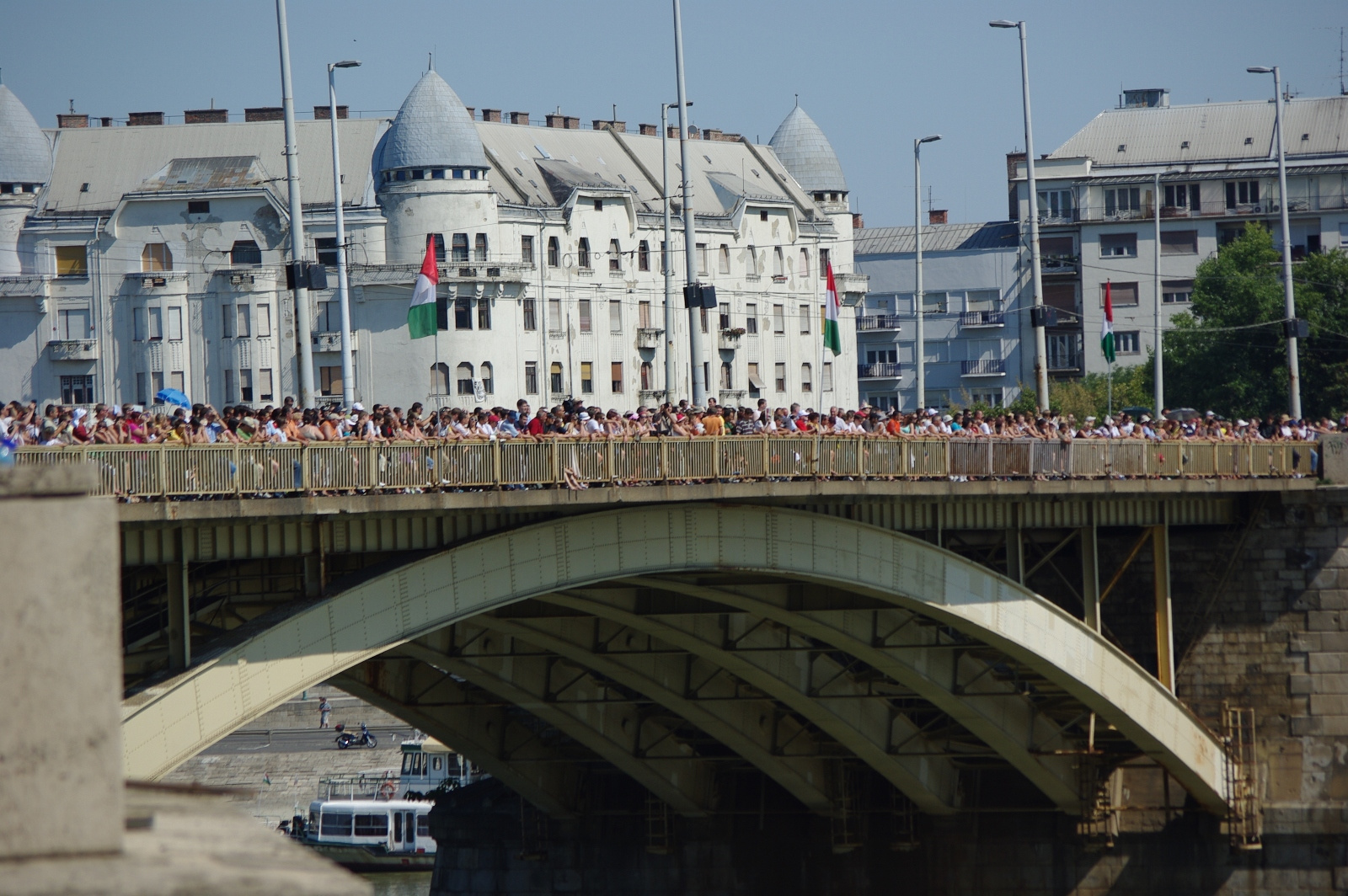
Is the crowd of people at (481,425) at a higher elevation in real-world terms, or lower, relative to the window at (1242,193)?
lower

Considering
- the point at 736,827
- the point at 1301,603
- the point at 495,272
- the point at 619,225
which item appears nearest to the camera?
the point at 1301,603

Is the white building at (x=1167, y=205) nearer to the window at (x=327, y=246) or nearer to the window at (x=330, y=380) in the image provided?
the window at (x=327, y=246)

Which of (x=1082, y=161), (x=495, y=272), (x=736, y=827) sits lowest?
(x=736, y=827)

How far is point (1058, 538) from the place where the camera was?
126ft

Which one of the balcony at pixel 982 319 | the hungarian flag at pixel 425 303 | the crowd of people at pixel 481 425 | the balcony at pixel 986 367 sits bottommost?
the crowd of people at pixel 481 425

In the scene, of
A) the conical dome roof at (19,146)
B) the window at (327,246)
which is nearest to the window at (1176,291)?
the window at (327,246)

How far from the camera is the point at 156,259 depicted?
90.8m

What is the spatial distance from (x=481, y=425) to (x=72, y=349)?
70.1 metres

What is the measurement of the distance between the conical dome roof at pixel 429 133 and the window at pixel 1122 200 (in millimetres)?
39045

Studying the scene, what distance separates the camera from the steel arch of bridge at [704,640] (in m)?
20.5

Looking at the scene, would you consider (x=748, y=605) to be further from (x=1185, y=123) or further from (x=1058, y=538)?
(x=1185, y=123)

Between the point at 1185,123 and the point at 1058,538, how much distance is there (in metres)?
81.1

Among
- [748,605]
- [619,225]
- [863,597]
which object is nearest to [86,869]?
[748,605]

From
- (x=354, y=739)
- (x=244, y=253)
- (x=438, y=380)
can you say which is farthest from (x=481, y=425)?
(x=244, y=253)
